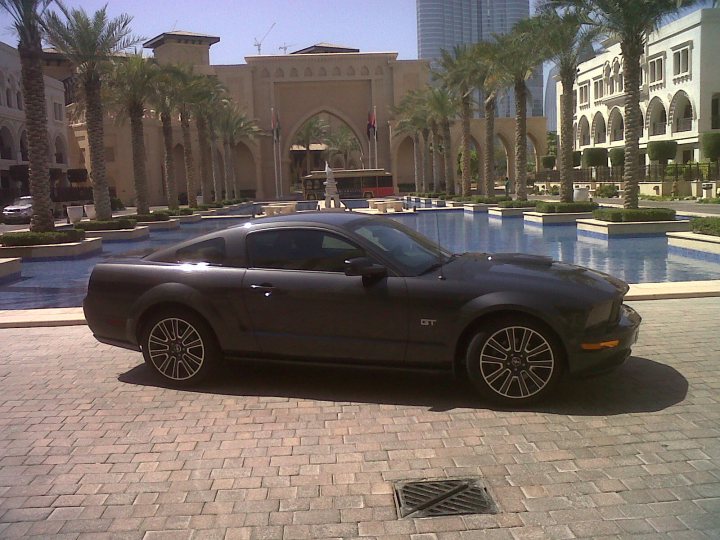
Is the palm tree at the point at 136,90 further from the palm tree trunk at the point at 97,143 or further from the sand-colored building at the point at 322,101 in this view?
the sand-colored building at the point at 322,101

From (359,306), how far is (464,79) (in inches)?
1348

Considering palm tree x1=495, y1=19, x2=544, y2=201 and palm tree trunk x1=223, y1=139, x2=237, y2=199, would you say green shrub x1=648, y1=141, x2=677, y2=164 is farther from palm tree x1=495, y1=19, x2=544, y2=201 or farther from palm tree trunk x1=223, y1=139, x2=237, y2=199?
palm tree trunk x1=223, y1=139, x2=237, y2=199

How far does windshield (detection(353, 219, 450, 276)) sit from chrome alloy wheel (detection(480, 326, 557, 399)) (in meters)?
0.89

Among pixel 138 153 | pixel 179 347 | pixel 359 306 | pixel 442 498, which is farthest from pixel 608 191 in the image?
pixel 442 498

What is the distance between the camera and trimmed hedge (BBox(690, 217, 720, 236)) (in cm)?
1469

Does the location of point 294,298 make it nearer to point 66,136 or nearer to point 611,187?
point 611,187

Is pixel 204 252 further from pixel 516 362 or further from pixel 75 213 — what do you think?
pixel 75 213

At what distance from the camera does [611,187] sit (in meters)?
46.2

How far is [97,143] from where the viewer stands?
2623cm

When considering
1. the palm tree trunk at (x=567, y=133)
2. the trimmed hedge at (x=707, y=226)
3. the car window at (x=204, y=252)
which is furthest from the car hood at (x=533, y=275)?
the palm tree trunk at (x=567, y=133)

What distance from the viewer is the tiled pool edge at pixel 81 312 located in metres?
8.88

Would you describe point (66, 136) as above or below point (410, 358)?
above

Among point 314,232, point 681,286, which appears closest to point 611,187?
point 681,286

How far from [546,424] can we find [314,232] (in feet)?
8.09
